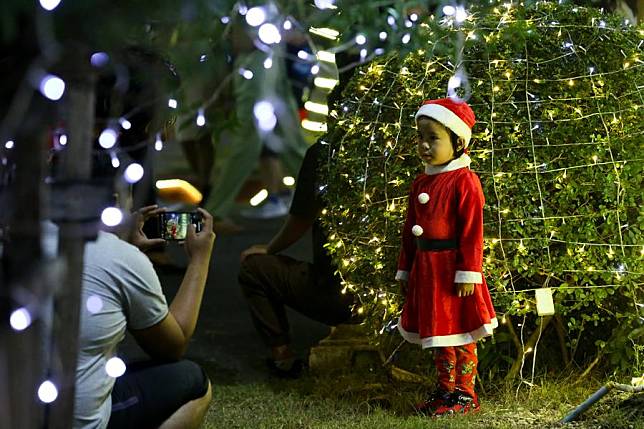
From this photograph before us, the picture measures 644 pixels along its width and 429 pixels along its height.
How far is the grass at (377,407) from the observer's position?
4484 millimetres

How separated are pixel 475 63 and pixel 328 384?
1791mm

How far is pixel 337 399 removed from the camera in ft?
17.0

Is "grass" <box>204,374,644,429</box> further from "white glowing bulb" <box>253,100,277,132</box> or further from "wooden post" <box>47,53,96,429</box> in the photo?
"wooden post" <box>47,53,96,429</box>

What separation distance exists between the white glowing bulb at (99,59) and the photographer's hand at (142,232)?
177 cm

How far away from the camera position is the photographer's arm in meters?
3.29

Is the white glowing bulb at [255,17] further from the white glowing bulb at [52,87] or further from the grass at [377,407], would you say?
the grass at [377,407]

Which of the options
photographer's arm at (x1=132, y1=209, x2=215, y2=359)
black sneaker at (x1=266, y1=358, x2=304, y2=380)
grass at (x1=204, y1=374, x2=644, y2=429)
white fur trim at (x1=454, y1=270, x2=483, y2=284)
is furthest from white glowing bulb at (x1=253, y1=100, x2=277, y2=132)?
black sneaker at (x1=266, y1=358, x2=304, y2=380)

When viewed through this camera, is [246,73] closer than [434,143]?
Yes

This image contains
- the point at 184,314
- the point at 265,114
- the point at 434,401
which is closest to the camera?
the point at 265,114

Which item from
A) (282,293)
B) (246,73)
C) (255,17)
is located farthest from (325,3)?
(282,293)

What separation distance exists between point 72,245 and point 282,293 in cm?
403

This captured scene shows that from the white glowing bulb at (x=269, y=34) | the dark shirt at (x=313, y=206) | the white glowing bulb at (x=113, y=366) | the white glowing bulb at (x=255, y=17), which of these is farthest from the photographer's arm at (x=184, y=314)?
the dark shirt at (x=313, y=206)

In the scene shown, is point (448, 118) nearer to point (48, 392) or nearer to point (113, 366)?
point (113, 366)

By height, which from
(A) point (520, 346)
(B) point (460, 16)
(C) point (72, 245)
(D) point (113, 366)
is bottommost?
(A) point (520, 346)
